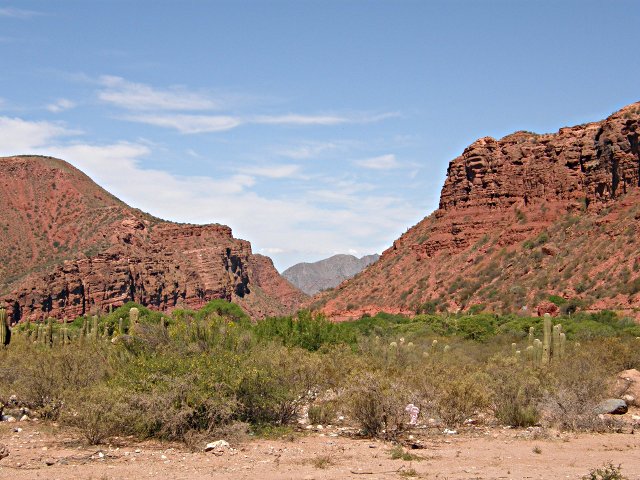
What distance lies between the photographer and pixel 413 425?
17.2 metres

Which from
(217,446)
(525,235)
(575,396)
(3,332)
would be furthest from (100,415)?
(525,235)

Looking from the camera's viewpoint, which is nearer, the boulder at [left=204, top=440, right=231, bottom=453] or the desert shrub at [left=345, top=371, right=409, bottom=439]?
the boulder at [left=204, top=440, right=231, bottom=453]

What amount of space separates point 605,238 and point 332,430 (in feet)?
169

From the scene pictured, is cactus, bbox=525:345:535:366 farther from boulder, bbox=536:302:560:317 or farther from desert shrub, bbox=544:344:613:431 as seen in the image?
boulder, bbox=536:302:560:317

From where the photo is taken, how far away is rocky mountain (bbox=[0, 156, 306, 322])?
318ft

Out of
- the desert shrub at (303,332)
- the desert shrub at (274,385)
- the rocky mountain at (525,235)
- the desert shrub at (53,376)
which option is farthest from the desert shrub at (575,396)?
the rocky mountain at (525,235)

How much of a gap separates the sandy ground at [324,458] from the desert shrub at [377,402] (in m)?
0.46

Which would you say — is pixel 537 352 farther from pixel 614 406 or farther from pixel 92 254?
pixel 92 254

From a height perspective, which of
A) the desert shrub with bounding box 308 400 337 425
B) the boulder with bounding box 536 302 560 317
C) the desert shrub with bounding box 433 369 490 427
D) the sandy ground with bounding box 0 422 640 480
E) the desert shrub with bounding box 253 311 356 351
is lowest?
the sandy ground with bounding box 0 422 640 480

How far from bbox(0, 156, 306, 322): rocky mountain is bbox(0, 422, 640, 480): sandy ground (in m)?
79.0

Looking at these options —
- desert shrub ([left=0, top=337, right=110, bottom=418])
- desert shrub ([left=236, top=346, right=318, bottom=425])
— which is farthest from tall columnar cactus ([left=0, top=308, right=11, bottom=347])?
desert shrub ([left=236, top=346, right=318, bottom=425])

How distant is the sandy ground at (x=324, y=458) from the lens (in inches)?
515

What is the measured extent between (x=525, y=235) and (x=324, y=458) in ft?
206

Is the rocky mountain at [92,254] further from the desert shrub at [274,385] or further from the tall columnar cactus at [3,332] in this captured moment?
the desert shrub at [274,385]
